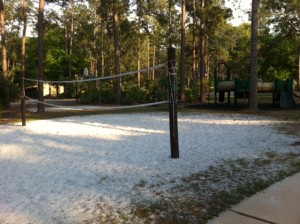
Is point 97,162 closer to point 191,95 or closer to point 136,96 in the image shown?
point 191,95

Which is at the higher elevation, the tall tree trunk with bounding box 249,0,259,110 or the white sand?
the tall tree trunk with bounding box 249,0,259,110

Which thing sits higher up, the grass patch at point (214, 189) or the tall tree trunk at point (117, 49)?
the tall tree trunk at point (117, 49)

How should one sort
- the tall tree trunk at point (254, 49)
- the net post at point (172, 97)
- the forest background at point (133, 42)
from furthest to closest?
the forest background at point (133, 42)
the tall tree trunk at point (254, 49)
the net post at point (172, 97)

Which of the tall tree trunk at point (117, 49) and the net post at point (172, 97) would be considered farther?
the tall tree trunk at point (117, 49)

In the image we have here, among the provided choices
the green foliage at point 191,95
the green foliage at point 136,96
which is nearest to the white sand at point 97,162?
the green foliage at point 191,95

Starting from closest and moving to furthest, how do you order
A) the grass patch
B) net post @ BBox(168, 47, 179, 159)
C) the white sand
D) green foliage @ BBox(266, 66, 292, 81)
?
the grass patch < the white sand < net post @ BBox(168, 47, 179, 159) < green foliage @ BBox(266, 66, 292, 81)

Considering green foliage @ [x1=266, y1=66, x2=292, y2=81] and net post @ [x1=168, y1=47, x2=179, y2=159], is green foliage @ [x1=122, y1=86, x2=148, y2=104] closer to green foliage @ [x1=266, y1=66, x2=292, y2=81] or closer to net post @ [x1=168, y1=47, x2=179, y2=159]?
net post @ [x1=168, y1=47, x2=179, y2=159]

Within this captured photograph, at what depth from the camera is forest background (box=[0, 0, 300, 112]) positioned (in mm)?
24375

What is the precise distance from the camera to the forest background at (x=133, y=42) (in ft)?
80.0

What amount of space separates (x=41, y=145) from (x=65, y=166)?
2484mm

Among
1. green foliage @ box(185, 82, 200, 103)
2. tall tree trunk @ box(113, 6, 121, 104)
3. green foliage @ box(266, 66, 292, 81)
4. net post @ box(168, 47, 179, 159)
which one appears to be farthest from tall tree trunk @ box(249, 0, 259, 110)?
green foliage @ box(266, 66, 292, 81)

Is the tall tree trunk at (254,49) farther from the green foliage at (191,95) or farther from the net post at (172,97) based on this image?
the net post at (172,97)

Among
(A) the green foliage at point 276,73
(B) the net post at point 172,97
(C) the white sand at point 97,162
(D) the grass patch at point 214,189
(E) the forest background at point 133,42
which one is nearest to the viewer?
(D) the grass patch at point 214,189

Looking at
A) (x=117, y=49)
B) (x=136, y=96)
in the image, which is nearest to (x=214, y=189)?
(x=136, y=96)
